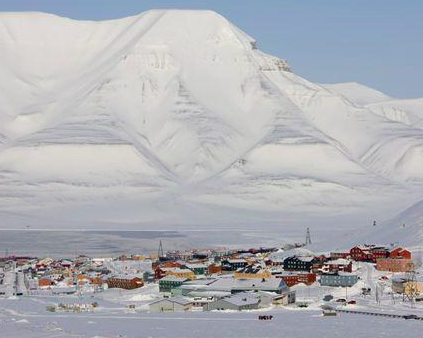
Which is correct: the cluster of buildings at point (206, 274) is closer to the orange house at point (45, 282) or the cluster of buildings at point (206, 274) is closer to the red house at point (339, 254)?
the orange house at point (45, 282)

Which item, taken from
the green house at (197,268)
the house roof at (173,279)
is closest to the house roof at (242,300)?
the house roof at (173,279)

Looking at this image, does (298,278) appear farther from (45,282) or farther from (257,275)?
(45,282)

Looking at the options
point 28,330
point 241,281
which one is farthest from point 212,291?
point 28,330

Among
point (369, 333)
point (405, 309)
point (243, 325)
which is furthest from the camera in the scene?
point (405, 309)

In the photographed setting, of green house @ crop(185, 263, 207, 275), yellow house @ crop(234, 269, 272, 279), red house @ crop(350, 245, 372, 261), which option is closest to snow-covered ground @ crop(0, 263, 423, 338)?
yellow house @ crop(234, 269, 272, 279)

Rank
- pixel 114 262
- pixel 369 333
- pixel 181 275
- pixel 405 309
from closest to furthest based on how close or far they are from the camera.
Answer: pixel 369 333
pixel 405 309
pixel 181 275
pixel 114 262

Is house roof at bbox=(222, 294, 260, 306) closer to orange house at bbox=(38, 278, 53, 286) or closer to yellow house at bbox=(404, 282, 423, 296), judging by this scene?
yellow house at bbox=(404, 282, 423, 296)

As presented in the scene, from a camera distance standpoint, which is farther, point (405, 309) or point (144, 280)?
point (144, 280)

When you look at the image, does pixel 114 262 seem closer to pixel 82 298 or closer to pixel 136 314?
pixel 82 298
